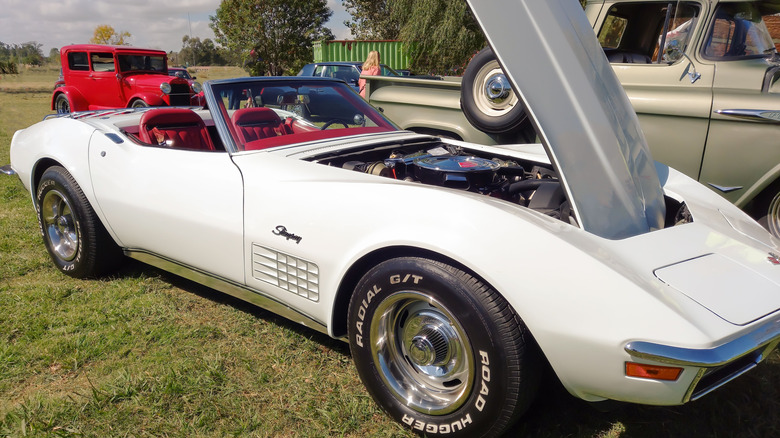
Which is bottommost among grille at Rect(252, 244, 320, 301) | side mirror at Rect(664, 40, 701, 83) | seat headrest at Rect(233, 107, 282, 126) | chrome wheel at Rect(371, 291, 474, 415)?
chrome wheel at Rect(371, 291, 474, 415)

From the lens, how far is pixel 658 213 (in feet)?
7.00

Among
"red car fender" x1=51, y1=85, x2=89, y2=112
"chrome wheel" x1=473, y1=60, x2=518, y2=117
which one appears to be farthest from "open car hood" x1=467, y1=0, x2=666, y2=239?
"red car fender" x1=51, y1=85, x2=89, y2=112

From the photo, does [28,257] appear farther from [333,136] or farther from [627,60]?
[627,60]

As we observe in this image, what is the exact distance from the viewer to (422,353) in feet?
6.35

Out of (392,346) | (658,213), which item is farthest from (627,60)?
(392,346)

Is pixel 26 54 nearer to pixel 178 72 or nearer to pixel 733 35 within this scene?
pixel 178 72

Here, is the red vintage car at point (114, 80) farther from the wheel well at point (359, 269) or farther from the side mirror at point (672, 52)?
the wheel well at point (359, 269)

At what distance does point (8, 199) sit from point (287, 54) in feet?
70.2

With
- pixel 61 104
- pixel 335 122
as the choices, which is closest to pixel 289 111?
pixel 335 122

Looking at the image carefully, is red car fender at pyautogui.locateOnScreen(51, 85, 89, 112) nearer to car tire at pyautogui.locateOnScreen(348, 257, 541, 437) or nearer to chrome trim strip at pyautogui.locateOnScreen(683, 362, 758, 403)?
car tire at pyautogui.locateOnScreen(348, 257, 541, 437)

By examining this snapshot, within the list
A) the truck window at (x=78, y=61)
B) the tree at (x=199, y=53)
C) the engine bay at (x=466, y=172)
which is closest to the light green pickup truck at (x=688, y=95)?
the engine bay at (x=466, y=172)

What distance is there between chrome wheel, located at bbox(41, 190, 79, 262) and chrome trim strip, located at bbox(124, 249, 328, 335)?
0.55 metres

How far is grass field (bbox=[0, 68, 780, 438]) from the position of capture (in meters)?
2.06

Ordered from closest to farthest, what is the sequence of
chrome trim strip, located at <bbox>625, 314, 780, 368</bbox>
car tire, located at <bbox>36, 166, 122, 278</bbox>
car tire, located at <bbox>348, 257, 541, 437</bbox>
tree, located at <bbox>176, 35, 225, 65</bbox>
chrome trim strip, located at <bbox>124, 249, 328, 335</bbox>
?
chrome trim strip, located at <bbox>625, 314, 780, 368</bbox>, car tire, located at <bbox>348, 257, 541, 437</bbox>, chrome trim strip, located at <bbox>124, 249, 328, 335</bbox>, car tire, located at <bbox>36, 166, 122, 278</bbox>, tree, located at <bbox>176, 35, 225, 65</bbox>
